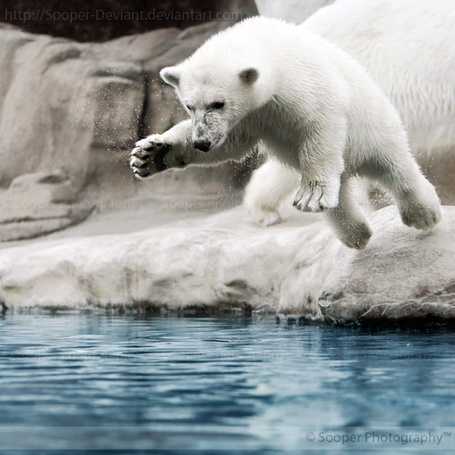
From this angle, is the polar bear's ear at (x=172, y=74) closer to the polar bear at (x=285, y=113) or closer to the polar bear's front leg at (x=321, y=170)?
the polar bear at (x=285, y=113)

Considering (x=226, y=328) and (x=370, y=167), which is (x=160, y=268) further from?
(x=370, y=167)

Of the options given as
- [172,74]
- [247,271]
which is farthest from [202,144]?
[247,271]

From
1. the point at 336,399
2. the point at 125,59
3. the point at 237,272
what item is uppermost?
the point at 125,59

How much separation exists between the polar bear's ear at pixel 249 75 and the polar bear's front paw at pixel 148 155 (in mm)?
587

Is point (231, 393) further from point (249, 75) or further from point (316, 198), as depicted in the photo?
point (249, 75)

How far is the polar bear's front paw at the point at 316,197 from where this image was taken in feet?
11.5

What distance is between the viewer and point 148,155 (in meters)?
3.81

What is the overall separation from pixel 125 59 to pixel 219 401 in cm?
755

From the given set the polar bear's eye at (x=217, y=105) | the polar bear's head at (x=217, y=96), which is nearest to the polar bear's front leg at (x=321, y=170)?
the polar bear's head at (x=217, y=96)

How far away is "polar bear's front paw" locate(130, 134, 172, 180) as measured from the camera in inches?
150

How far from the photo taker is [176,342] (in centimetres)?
394

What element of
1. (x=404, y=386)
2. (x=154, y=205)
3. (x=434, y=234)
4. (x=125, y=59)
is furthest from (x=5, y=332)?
(x=125, y=59)

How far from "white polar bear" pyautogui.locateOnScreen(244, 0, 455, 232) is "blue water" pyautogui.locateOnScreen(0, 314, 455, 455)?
8.85 feet

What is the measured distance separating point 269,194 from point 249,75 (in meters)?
3.30
